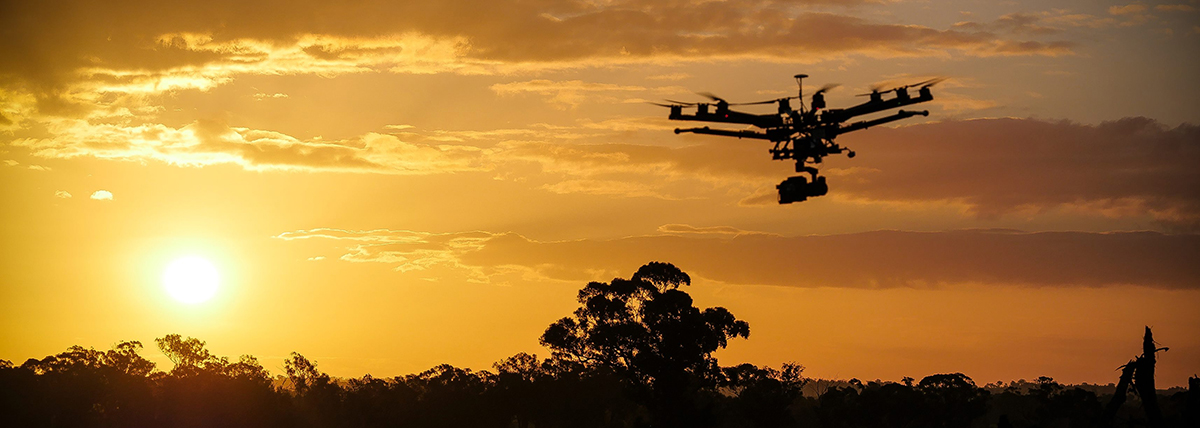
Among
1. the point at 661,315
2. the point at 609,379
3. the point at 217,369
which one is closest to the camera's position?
the point at 661,315

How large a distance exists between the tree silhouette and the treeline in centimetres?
11

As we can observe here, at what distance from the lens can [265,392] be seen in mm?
130375

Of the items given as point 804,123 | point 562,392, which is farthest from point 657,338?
point 804,123

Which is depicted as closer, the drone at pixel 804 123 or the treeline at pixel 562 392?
the drone at pixel 804 123

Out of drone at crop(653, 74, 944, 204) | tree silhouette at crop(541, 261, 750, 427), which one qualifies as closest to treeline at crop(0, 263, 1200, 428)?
A: tree silhouette at crop(541, 261, 750, 427)

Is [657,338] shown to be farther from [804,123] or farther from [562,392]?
[804,123]

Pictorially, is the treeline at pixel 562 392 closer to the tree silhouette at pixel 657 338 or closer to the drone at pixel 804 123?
the tree silhouette at pixel 657 338

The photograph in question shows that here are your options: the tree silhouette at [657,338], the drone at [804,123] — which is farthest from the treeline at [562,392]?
the drone at [804,123]

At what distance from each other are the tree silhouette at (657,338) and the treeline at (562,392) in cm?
11

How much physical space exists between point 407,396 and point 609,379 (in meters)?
33.6

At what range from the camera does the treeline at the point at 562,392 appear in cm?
9656

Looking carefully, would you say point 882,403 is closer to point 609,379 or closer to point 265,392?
point 609,379

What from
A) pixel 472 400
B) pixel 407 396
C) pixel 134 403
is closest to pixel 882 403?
pixel 472 400

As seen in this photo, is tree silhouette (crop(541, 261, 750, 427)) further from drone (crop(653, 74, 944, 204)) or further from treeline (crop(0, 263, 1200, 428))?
drone (crop(653, 74, 944, 204))
